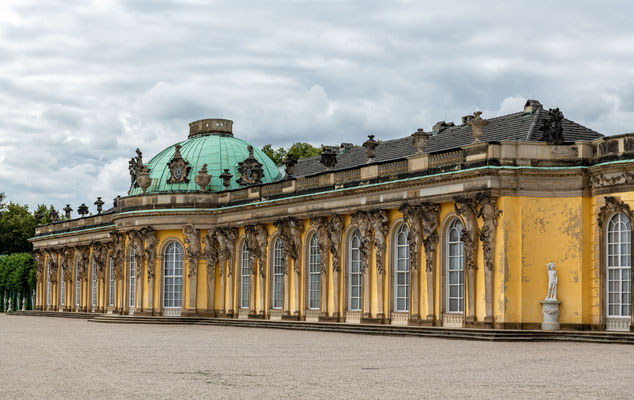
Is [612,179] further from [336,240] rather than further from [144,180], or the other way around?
[144,180]

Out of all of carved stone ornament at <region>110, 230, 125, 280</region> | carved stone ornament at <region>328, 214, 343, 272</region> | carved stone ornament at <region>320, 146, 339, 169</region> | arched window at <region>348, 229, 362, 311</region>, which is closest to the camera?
arched window at <region>348, 229, 362, 311</region>

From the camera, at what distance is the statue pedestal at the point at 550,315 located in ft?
107

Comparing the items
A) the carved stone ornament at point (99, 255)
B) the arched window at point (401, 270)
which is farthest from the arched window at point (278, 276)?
the carved stone ornament at point (99, 255)

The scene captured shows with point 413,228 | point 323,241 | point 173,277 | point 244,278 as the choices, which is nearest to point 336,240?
point 323,241

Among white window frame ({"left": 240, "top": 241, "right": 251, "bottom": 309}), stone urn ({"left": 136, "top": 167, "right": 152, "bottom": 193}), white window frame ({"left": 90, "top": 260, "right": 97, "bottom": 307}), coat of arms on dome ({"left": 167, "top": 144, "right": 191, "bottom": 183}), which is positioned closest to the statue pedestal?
white window frame ({"left": 240, "top": 241, "right": 251, "bottom": 309})

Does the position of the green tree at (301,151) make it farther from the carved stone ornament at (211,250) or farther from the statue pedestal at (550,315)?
the statue pedestal at (550,315)

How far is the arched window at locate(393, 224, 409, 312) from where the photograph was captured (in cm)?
3769

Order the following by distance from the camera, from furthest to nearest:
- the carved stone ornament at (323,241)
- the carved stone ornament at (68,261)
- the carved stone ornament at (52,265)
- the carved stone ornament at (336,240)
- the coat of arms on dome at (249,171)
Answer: the carved stone ornament at (52,265) < the carved stone ornament at (68,261) < the coat of arms on dome at (249,171) < the carved stone ornament at (323,241) < the carved stone ornament at (336,240)

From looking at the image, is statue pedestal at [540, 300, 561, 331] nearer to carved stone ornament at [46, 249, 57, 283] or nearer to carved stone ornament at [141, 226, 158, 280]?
carved stone ornament at [141, 226, 158, 280]

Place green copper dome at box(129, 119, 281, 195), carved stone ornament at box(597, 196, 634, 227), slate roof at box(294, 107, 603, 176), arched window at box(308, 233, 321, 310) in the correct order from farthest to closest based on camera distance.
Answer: green copper dome at box(129, 119, 281, 195) < arched window at box(308, 233, 321, 310) < slate roof at box(294, 107, 603, 176) < carved stone ornament at box(597, 196, 634, 227)

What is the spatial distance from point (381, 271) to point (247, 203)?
36.9 feet

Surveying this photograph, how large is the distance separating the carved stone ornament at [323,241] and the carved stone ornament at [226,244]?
8.17 metres

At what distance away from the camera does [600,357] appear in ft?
75.4

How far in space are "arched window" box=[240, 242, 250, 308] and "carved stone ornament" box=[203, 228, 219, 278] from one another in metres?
2.29
